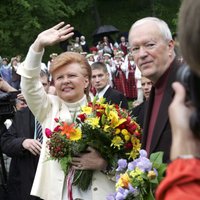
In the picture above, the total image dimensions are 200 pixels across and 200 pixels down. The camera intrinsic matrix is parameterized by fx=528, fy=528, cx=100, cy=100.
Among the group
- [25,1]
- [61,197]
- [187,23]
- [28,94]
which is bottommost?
[61,197]

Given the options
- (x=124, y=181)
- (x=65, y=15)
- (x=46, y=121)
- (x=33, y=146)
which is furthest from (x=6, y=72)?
(x=124, y=181)

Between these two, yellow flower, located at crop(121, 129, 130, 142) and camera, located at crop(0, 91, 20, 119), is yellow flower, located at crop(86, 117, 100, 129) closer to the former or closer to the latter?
yellow flower, located at crop(121, 129, 130, 142)

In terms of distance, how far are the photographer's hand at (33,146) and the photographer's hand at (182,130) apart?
2.90 metres

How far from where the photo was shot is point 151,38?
291 cm

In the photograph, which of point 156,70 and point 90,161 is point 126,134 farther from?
point 156,70

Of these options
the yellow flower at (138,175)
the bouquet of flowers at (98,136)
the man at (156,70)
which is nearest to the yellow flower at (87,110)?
the bouquet of flowers at (98,136)

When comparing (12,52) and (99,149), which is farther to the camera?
(12,52)

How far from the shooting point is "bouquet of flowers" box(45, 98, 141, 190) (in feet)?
10.3

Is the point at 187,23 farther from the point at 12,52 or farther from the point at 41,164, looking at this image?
the point at 12,52

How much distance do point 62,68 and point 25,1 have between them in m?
23.9

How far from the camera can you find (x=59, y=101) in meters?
3.65

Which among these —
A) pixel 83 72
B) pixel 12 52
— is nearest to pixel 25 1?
pixel 12 52

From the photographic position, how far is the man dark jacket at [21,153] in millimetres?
4462

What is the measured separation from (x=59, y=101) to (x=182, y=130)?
2.36 metres
